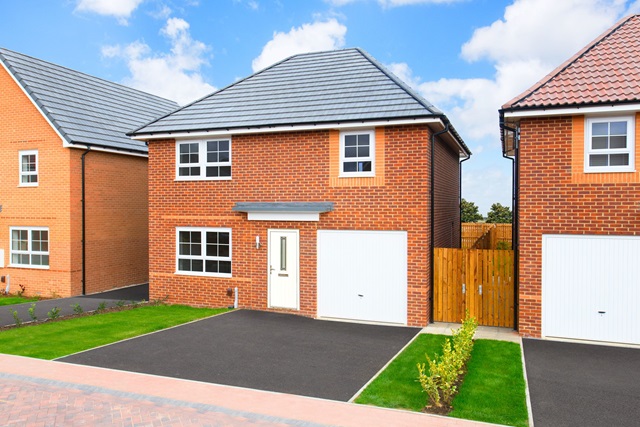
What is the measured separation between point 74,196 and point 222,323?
8.23m

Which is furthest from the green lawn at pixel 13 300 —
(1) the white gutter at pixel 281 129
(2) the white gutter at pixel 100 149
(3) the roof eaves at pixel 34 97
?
(1) the white gutter at pixel 281 129

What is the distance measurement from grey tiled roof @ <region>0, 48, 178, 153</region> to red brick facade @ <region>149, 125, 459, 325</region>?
4226 mm

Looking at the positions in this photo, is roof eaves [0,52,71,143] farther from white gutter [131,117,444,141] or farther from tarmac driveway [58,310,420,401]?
tarmac driveway [58,310,420,401]

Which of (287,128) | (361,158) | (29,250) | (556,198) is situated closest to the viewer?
(556,198)

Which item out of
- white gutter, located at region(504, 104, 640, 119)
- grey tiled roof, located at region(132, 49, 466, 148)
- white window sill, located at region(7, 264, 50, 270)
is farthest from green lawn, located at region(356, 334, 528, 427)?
white window sill, located at region(7, 264, 50, 270)

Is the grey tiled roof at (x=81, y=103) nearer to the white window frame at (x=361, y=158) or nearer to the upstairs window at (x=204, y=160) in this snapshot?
the upstairs window at (x=204, y=160)

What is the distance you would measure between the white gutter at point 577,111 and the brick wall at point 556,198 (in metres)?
0.28

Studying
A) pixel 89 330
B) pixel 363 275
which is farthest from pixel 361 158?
pixel 89 330

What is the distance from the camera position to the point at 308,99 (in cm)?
1509

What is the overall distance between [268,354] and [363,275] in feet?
13.3

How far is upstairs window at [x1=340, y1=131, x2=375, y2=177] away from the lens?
13648 mm

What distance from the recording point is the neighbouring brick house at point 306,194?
1325cm

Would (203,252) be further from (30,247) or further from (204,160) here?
(30,247)

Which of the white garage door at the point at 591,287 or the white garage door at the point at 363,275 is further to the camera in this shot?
the white garage door at the point at 363,275
